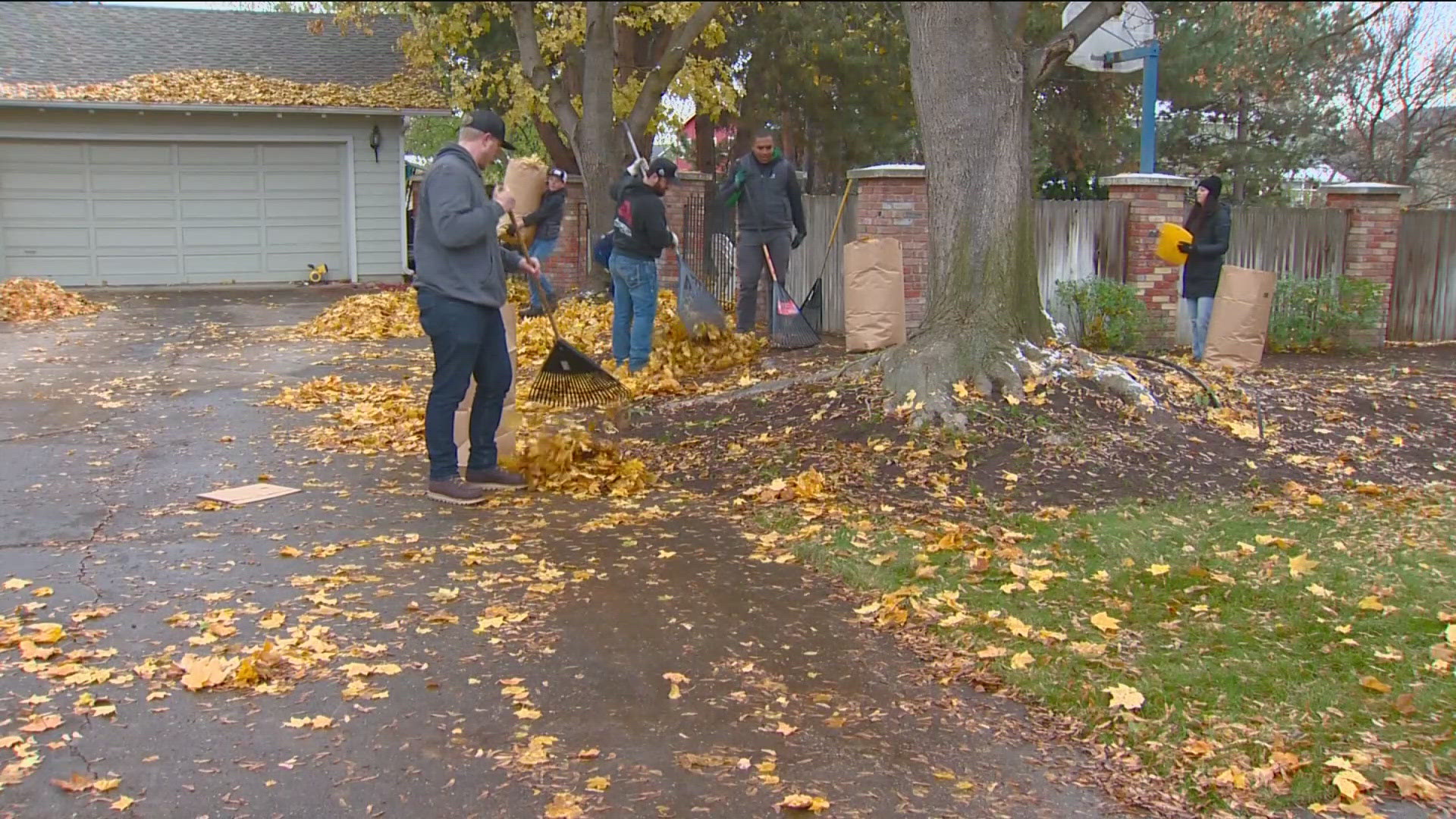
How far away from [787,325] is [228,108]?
11920mm

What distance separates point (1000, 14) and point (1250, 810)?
16.7 feet

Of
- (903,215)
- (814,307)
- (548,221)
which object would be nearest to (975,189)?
(903,215)

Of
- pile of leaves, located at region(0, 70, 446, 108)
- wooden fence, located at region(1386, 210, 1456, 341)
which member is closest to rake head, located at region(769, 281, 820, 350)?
wooden fence, located at region(1386, 210, 1456, 341)

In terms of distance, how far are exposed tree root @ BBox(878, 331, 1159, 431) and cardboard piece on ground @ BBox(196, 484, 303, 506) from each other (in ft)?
11.4

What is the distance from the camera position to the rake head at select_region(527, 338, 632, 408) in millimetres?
7434

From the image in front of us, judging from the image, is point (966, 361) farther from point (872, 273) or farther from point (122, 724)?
point (122, 724)

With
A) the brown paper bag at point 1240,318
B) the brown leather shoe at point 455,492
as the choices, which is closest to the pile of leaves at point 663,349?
the brown leather shoe at point 455,492

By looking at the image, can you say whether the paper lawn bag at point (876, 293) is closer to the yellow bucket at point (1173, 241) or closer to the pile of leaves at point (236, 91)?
the yellow bucket at point (1173, 241)

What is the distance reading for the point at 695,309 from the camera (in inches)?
405

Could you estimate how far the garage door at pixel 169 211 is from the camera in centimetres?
1966

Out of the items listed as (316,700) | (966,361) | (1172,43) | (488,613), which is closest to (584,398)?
(966,361)

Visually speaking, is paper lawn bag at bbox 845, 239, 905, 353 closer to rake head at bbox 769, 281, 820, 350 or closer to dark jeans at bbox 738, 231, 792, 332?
rake head at bbox 769, 281, 820, 350

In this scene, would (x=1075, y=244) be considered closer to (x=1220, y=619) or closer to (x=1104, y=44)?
(x=1104, y=44)

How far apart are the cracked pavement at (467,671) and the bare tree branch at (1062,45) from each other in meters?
3.40
